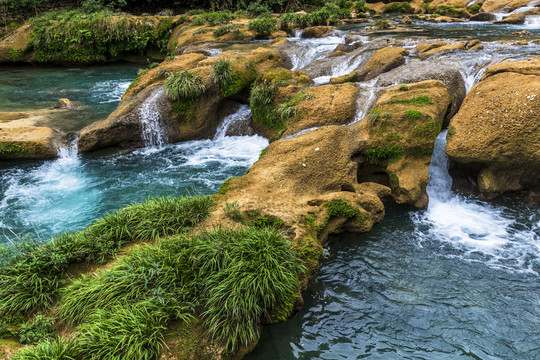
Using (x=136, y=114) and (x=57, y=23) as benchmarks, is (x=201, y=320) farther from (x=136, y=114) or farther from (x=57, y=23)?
(x=57, y=23)

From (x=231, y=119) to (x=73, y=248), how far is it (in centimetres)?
857

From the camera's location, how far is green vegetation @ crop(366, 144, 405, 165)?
8.77m

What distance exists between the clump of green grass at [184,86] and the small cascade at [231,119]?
4.80 ft

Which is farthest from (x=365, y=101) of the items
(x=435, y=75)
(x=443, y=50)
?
(x=443, y=50)

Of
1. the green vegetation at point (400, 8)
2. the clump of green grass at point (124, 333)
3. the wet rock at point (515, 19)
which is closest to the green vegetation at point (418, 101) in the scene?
the clump of green grass at point (124, 333)

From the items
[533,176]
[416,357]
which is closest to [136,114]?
[416,357]

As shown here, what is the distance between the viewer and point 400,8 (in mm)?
31906

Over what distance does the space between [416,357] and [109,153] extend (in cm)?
1090

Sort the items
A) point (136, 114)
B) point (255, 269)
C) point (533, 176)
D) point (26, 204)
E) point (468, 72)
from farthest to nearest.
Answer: point (136, 114)
point (468, 72)
point (26, 204)
point (533, 176)
point (255, 269)

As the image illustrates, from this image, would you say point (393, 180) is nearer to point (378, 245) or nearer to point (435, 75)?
point (378, 245)

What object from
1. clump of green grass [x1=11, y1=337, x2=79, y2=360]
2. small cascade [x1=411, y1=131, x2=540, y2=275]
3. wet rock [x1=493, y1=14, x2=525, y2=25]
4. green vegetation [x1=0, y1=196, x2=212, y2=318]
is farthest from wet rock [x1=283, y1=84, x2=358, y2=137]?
wet rock [x1=493, y1=14, x2=525, y2=25]

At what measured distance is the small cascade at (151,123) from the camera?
41.0ft

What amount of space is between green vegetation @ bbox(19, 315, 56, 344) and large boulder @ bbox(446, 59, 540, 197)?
8.72 meters

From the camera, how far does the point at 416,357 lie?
5.28 m
